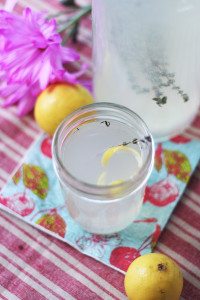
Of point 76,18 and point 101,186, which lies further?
point 76,18

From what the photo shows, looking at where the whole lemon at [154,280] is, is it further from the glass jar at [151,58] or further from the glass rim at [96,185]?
the glass jar at [151,58]

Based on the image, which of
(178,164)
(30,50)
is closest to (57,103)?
(30,50)

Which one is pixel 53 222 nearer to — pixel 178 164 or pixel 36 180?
pixel 36 180

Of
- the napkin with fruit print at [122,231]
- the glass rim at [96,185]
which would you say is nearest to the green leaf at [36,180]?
the napkin with fruit print at [122,231]

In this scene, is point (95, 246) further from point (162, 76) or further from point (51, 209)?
point (162, 76)

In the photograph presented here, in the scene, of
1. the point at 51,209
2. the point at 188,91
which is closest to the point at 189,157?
the point at 188,91
